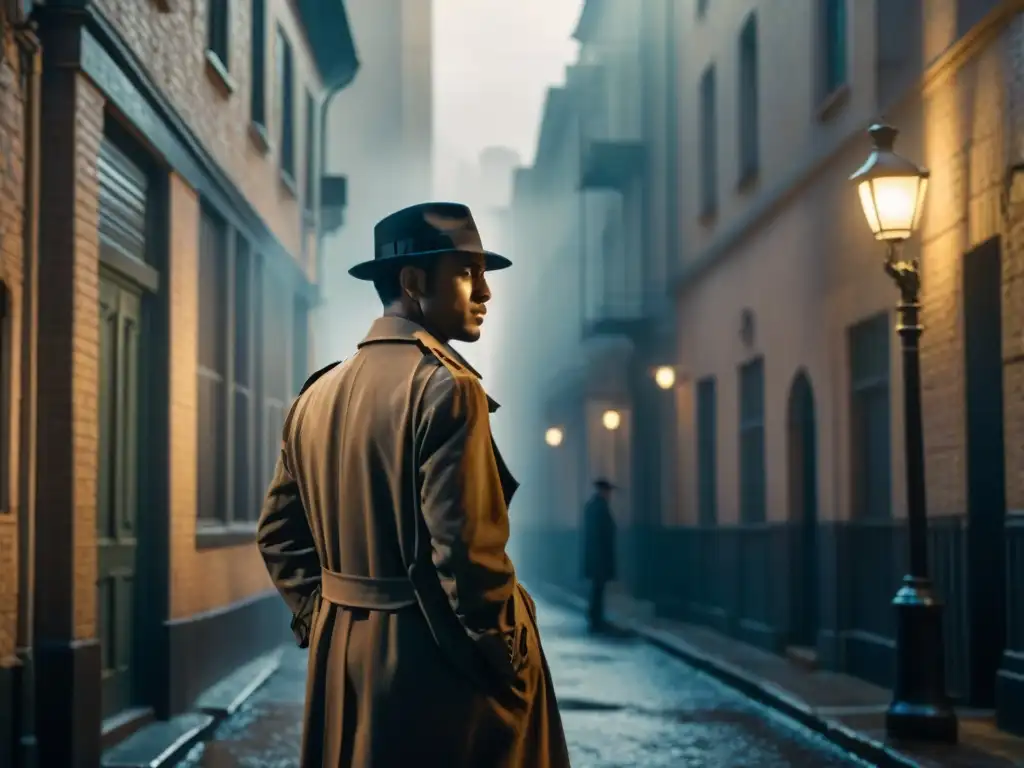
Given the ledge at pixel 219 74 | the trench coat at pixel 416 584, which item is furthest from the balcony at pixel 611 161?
the trench coat at pixel 416 584

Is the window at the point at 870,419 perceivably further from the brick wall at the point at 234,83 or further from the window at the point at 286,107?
the window at the point at 286,107

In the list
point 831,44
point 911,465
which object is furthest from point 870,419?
point 911,465

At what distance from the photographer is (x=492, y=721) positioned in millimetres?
3924

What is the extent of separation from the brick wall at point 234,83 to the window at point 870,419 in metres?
5.36

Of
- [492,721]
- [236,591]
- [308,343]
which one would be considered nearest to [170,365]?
[236,591]

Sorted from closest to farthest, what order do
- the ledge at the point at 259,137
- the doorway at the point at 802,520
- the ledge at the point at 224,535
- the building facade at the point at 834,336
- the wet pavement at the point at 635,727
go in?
the wet pavement at the point at 635,727
the building facade at the point at 834,336
the ledge at the point at 224,535
the ledge at the point at 259,137
the doorway at the point at 802,520

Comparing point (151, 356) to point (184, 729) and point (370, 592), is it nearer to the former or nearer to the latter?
point (184, 729)

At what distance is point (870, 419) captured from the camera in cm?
1468

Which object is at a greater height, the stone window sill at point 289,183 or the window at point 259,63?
the window at point 259,63

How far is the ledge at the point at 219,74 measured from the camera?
13.9m

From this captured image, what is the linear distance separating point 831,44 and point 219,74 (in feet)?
17.6

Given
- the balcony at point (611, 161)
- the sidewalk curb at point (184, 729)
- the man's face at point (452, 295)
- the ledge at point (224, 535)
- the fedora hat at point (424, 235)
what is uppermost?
the balcony at point (611, 161)

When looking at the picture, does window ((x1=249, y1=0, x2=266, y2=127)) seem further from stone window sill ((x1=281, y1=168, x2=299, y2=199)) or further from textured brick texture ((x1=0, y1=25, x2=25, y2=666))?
textured brick texture ((x1=0, y1=25, x2=25, y2=666))

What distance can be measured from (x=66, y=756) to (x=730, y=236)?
12274 millimetres
